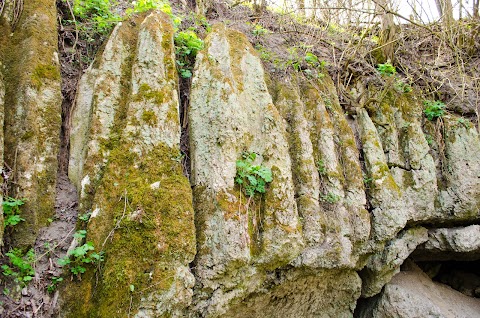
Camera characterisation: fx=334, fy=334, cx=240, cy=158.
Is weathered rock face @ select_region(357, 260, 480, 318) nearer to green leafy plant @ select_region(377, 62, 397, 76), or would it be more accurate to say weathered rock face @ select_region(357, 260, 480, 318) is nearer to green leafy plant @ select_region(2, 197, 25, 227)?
green leafy plant @ select_region(377, 62, 397, 76)

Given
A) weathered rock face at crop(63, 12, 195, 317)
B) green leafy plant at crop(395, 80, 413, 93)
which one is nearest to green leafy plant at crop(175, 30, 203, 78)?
weathered rock face at crop(63, 12, 195, 317)

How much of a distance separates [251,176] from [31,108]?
7.80 ft

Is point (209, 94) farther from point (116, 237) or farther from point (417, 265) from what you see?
point (417, 265)

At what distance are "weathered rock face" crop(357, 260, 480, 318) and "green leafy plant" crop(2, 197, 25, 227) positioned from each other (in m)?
5.22

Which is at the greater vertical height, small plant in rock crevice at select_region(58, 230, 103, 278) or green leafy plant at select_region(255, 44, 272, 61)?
green leafy plant at select_region(255, 44, 272, 61)

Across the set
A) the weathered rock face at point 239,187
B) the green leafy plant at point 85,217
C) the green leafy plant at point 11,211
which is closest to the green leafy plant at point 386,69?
the weathered rock face at point 239,187

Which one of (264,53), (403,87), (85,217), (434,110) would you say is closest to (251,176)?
(85,217)

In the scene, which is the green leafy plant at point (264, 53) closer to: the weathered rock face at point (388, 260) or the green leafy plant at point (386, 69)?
the green leafy plant at point (386, 69)

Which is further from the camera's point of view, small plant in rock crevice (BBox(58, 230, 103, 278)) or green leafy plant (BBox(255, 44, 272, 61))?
green leafy plant (BBox(255, 44, 272, 61))

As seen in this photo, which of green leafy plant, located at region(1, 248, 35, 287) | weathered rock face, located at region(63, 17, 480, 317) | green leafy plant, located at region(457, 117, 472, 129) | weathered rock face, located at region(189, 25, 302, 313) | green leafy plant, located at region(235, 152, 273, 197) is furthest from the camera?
green leafy plant, located at region(457, 117, 472, 129)

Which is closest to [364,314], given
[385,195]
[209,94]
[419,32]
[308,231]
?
[385,195]

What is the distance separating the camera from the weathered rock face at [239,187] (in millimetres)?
3094

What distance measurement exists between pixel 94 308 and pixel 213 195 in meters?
1.48

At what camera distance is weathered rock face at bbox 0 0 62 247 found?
313cm
